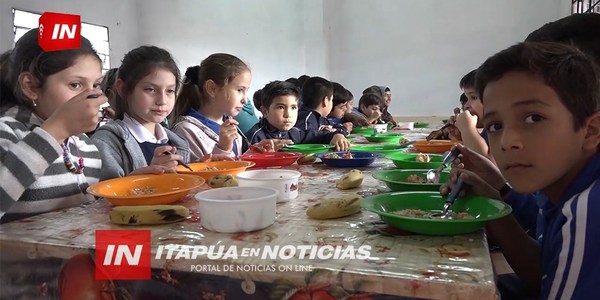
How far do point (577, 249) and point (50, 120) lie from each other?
3.14 feet

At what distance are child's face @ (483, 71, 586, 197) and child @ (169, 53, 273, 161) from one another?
4.08ft

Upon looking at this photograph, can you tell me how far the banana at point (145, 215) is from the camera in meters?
0.71

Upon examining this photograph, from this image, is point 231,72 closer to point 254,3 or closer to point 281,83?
point 281,83

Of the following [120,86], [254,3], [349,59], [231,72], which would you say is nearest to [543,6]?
[349,59]

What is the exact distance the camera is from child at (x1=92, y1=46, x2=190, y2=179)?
4.50 ft

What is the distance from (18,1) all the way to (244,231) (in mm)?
4680

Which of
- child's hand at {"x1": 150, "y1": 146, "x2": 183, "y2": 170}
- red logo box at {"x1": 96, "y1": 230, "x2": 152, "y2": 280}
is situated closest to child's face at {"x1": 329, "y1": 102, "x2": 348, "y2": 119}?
child's hand at {"x1": 150, "y1": 146, "x2": 183, "y2": 170}

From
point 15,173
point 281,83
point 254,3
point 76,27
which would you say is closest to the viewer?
point 15,173

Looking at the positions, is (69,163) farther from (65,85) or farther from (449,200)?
(449,200)

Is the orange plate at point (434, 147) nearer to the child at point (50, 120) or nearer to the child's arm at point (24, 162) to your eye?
the child at point (50, 120)

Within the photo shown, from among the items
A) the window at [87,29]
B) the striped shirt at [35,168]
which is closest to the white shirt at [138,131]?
the striped shirt at [35,168]

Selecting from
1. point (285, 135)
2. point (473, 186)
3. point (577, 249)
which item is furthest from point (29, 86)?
point (285, 135)

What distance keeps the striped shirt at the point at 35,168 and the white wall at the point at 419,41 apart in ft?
16.1

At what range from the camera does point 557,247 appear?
0.62m
